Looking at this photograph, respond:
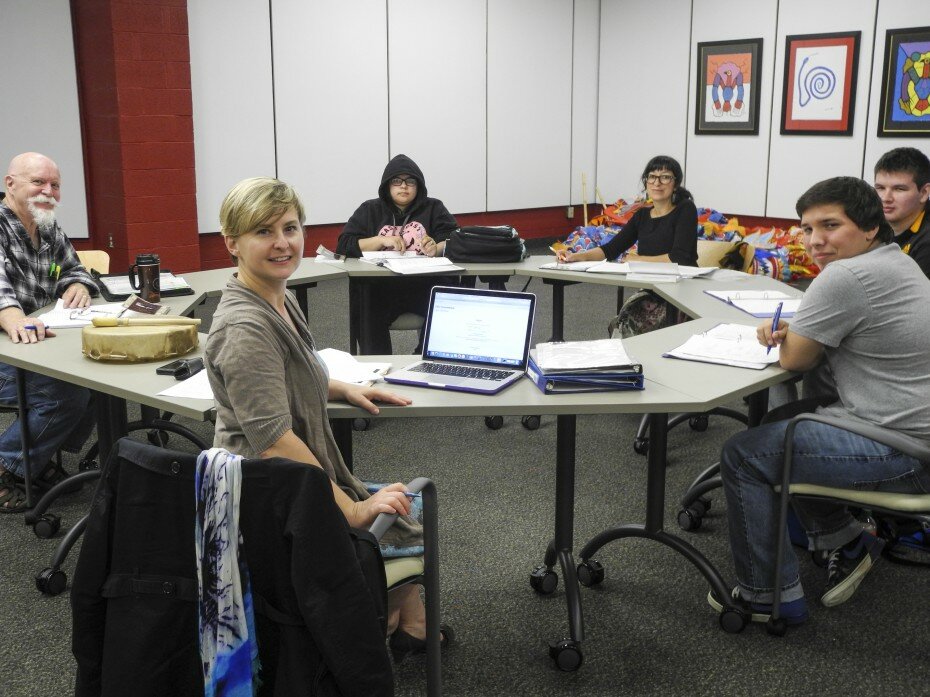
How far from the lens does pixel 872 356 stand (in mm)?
2307

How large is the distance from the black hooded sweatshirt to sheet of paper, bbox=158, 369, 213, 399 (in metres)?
2.14

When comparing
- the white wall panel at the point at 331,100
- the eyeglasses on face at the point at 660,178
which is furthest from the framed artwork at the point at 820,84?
the eyeglasses on face at the point at 660,178

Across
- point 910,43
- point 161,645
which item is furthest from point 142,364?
point 910,43

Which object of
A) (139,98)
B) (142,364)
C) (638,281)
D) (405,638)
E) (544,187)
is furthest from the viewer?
(544,187)

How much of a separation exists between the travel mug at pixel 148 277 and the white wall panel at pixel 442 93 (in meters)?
4.89

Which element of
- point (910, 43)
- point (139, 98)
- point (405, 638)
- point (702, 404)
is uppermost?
point (910, 43)

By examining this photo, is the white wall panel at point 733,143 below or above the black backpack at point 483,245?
above

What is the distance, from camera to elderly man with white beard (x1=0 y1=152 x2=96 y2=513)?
3127 mm

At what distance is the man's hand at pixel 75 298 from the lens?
3.25m

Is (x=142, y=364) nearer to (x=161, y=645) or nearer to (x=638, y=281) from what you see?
(x=161, y=645)

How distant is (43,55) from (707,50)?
5707 mm

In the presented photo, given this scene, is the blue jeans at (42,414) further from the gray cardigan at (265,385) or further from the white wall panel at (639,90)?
the white wall panel at (639,90)

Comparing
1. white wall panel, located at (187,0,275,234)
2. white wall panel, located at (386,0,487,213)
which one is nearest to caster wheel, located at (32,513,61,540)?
white wall panel, located at (187,0,275,234)

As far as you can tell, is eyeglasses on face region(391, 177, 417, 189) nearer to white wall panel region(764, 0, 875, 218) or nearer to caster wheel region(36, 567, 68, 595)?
caster wheel region(36, 567, 68, 595)
